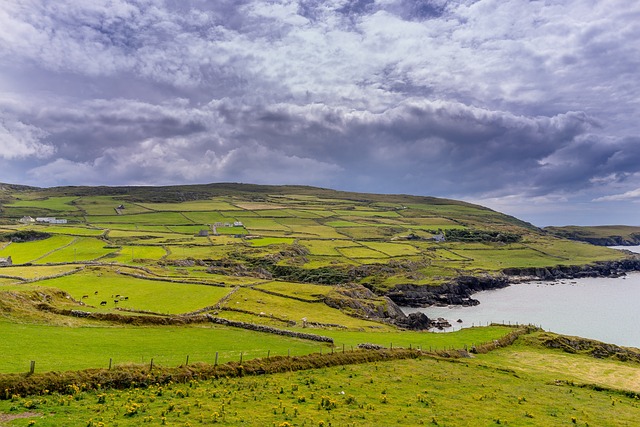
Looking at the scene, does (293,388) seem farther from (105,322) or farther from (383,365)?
(105,322)

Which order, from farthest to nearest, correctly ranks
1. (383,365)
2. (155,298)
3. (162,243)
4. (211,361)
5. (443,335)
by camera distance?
1. (162,243)
2. (155,298)
3. (443,335)
4. (383,365)
5. (211,361)

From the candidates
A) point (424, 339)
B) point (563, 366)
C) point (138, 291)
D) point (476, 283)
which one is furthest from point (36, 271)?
point (476, 283)

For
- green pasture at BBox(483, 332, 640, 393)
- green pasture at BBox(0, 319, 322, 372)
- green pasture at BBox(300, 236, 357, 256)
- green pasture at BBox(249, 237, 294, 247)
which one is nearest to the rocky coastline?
green pasture at BBox(300, 236, 357, 256)

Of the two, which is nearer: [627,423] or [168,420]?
[168,420]

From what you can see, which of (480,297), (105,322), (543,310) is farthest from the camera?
(480,297)

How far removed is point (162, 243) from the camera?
16100cm

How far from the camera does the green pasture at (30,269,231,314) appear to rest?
66125 mm

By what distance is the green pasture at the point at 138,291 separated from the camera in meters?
66.1

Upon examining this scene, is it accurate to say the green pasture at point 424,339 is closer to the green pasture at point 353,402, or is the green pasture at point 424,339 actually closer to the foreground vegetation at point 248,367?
the foreground vegetation at point 248,367

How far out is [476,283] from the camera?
146 metres

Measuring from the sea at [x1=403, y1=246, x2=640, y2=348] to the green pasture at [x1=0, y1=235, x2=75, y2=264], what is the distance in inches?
4067

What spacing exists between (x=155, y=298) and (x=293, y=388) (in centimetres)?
4929

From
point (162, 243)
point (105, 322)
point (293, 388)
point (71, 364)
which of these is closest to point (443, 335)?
point (293, 388)

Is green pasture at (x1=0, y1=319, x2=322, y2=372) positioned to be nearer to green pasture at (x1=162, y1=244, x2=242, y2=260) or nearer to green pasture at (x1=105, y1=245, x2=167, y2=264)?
green pasture at (x1=105, y1=245, x2=167, y2=264)
